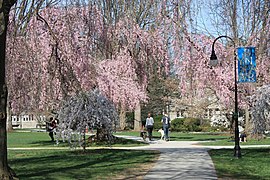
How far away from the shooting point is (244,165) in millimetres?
14234

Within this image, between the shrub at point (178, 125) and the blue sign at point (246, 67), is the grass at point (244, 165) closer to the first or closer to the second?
the blue sign at point (246, 67)

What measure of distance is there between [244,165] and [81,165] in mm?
4460

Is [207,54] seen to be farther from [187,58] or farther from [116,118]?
[116,118]

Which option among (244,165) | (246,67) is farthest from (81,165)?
(246,67)

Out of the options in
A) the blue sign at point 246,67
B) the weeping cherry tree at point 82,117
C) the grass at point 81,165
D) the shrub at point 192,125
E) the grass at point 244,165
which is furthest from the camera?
the shrub at point 192,125

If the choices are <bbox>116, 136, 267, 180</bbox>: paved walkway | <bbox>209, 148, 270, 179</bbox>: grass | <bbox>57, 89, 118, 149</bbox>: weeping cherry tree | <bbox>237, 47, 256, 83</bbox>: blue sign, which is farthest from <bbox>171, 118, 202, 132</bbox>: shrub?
<bbox>116, 136, 267, 180</bbox>: paved walkway

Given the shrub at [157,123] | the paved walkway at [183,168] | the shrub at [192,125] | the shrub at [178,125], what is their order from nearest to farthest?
the paved walkway at [183,168], the shrub at [192,125], the shrub at [178,125], the shrub at [157,123]

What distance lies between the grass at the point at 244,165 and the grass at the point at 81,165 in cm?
205

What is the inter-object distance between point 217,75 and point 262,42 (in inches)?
361

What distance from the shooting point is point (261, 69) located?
24672 mm

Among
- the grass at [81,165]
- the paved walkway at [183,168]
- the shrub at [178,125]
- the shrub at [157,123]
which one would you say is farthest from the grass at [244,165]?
the shrub at [157,123]

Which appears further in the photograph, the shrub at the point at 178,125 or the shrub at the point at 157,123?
the shrub at the point at 157,123

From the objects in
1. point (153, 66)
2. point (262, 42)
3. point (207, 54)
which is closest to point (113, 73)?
point (153, 66)

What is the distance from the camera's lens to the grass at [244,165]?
1208 cm
